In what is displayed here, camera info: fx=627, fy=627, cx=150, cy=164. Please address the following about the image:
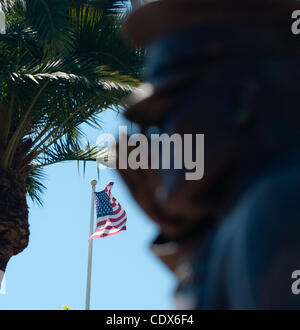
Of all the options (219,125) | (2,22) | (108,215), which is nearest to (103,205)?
(108,215)

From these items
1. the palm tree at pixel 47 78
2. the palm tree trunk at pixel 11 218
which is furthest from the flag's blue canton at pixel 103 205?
the palm tree trunk at pixel 11 218

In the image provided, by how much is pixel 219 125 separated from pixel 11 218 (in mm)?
6991

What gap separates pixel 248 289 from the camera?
3.62 feet

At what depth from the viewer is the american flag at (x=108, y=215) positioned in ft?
42.3

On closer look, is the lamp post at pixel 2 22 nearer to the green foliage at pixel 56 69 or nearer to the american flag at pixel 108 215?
the green foliage at pixel 56 69

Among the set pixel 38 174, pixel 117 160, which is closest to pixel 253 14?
pixel 117 160

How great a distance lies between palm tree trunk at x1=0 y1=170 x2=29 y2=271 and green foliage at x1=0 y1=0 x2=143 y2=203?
0.35m

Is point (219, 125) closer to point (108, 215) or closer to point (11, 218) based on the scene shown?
point (11, 218)

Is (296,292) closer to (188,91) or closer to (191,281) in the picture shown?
(191,281)

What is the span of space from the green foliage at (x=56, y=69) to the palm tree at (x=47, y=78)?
0.01m

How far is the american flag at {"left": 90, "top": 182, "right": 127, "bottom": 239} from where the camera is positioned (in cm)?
1290

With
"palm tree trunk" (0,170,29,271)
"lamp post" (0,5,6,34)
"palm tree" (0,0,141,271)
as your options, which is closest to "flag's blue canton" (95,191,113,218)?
"palm tree" (0,0,141,271)
